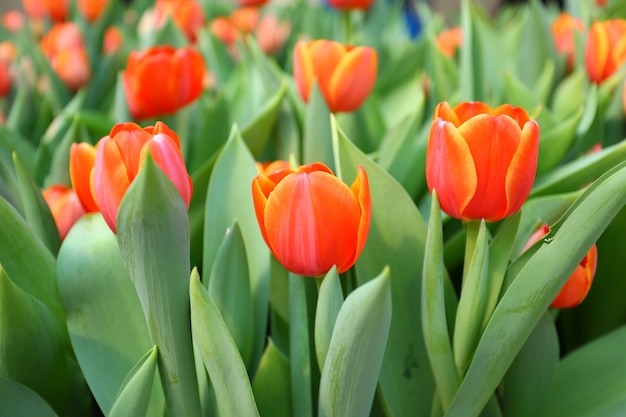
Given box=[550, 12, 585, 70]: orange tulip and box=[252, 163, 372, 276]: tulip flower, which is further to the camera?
box=[550, 12, 585, 70]: orange tulip

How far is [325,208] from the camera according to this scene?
424 millimetres

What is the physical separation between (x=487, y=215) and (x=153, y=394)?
10.1 inches

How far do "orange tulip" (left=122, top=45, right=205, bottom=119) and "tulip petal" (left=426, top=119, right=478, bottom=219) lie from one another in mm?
378

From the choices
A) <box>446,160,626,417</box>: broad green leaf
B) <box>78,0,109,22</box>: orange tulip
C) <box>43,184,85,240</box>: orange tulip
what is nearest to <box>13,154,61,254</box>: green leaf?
<box>43,184,85,240</box>: orange tulip

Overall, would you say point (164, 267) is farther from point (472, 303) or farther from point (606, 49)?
point (606, 49)

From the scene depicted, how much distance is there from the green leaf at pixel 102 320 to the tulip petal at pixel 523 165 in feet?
0.86

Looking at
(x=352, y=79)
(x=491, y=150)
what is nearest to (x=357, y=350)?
(x=491, y=150)

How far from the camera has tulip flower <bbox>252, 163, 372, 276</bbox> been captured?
1.39 ft

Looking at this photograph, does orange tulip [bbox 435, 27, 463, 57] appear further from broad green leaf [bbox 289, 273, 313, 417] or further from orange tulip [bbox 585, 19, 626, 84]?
broad green leaf [bbox 289, 273, 313, 417]

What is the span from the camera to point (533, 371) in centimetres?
53

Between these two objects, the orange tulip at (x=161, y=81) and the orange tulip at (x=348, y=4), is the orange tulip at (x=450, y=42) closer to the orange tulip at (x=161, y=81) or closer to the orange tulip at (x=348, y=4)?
the orange tulip at (x=348, y=4)

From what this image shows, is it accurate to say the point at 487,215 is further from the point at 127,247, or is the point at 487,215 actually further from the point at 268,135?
the point at 268,135

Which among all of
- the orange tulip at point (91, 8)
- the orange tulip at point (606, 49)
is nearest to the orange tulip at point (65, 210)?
the orange tulip at point (606, 49)

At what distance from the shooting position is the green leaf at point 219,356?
0.41 meters
